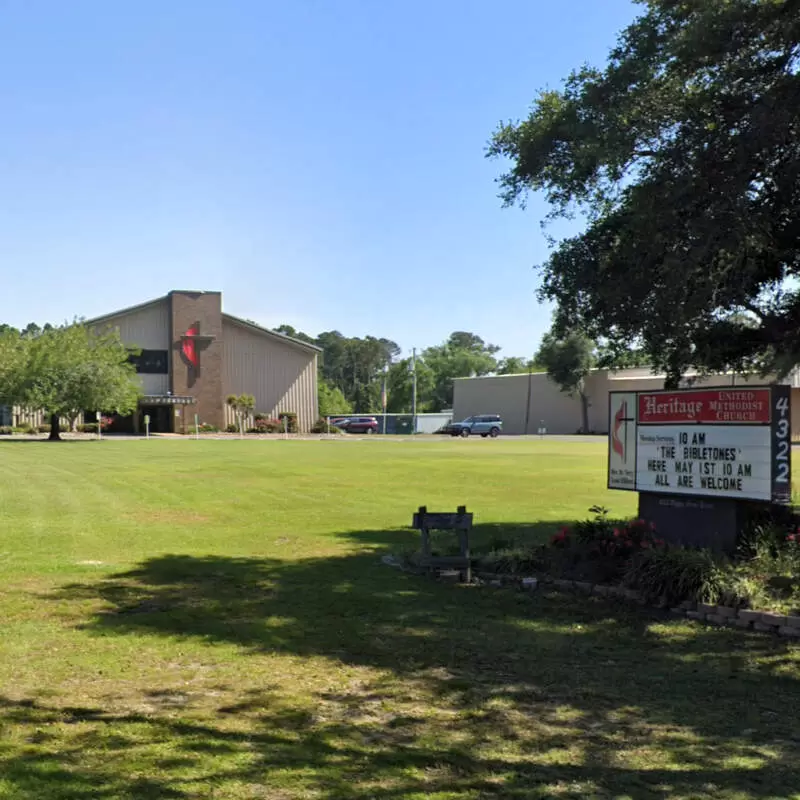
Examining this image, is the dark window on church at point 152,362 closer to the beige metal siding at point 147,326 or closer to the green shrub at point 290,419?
the beige metal siding at point 147,326

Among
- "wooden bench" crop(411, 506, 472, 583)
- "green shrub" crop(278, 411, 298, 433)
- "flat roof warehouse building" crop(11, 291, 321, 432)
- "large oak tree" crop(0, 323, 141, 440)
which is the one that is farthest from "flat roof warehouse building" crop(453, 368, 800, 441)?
"wooden bench" crop(411, 506, 472, 583)

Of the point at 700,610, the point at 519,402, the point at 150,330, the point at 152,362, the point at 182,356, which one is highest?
the point at 150,330

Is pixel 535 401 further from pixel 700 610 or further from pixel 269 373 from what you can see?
pixel 700 610

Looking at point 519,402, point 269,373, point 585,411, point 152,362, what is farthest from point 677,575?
point 519,402

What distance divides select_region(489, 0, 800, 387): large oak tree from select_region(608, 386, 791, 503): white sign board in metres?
0.95

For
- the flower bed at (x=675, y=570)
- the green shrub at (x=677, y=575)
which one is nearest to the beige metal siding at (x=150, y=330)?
the flower bed at (x=675, y=570)

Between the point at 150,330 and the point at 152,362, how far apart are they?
2855 millimetres

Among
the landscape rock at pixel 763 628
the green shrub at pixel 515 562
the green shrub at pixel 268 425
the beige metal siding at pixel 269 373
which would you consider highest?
the beige metal siding at pixel 269 373

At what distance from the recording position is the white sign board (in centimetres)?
869

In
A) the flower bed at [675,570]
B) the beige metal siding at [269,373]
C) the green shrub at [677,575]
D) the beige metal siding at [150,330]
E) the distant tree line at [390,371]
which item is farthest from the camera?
the distant tree line at [390,371]

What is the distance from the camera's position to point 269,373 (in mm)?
78688

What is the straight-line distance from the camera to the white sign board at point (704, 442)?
8688 millimetres

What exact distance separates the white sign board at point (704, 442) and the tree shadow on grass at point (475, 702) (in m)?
1.99

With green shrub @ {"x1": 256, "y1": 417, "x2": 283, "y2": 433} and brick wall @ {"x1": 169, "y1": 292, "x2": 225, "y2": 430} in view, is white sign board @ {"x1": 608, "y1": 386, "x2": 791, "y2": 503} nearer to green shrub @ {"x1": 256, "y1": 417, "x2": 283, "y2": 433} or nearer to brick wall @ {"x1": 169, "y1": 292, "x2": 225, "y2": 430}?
green shrub @ {"x1": 256, "y1": 417, "x2": 283, "y2": 433}
